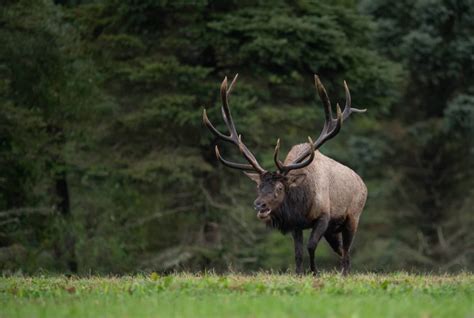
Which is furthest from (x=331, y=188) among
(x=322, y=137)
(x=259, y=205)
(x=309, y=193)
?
(x=259, y=205)

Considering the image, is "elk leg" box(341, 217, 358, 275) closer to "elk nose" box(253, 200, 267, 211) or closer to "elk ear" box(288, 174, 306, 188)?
"elk ear" box(288, 174, 306, 188)

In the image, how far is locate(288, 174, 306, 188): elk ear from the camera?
591 inches

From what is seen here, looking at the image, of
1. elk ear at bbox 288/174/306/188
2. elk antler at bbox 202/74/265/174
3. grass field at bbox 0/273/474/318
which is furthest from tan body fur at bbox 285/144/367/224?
grass field at bbox 0/273/474/318

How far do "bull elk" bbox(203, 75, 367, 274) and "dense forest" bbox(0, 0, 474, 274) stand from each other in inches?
296

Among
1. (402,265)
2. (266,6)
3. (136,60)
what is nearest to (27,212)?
(136,60)

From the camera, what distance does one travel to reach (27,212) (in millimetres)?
24125

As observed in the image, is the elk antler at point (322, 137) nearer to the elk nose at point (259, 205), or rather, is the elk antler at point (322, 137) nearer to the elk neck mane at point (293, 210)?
the elk neck mane at point (293, 210)

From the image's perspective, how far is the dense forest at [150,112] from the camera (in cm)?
2452

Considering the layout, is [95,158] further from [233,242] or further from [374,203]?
[374,203]

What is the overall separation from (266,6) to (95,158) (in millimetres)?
5574

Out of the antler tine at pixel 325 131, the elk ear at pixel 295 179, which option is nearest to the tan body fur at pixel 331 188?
the elk ear at pixel 295 179

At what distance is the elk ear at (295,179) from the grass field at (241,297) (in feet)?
6.66

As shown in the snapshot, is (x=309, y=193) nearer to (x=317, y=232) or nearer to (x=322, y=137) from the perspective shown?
(x=317, y=232)

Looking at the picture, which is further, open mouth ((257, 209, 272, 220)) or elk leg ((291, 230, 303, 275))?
elk leg ((291, 230, 303, 275))
